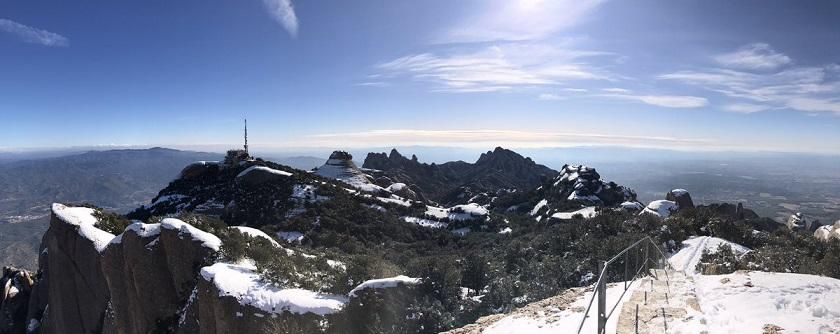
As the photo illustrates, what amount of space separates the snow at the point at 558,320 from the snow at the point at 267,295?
587 centimetres

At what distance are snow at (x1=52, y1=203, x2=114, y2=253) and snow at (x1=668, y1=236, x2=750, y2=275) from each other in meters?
31.1

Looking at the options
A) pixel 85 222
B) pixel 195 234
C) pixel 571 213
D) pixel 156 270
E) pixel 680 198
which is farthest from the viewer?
pixel 571 213

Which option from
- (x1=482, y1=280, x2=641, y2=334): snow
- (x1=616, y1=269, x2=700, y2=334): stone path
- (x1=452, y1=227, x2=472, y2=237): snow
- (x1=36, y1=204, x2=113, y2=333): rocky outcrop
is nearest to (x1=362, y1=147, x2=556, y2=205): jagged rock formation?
(x1=452, y1=227, x2=472, y2=237): snow

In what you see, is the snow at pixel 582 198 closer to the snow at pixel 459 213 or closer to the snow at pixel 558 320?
the snow at pixel 459 213

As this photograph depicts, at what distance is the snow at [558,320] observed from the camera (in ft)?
34.2

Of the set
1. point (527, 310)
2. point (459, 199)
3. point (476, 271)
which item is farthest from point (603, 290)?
point (459, 199)

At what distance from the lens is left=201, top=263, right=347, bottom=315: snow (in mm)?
14617

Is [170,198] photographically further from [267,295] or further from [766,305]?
[766,305]

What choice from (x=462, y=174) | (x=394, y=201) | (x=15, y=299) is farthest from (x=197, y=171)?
(x=462, y=174)

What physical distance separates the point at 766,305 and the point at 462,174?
141342mm

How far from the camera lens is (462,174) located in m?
150

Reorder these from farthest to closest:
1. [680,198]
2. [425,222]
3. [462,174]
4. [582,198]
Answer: [462,174]
[582,198]
[425,222]
[680,198]

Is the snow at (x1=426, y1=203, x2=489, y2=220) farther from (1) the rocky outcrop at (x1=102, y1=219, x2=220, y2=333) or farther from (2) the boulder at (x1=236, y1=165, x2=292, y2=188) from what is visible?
(1) the rocky outcrop at (x1=102, y1=219, x2=220, y2=333)

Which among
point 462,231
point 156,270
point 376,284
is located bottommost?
point 462,231
